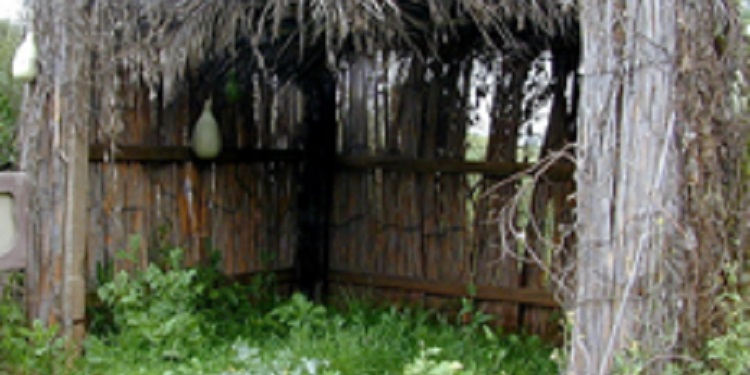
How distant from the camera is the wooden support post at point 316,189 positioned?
7113mm

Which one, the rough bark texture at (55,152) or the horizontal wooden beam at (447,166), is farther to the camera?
the horizontal wooden beam at (447,166)

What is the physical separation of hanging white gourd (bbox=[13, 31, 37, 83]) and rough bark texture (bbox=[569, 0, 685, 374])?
2.98 meters

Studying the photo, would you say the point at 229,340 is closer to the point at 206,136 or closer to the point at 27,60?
the point at 206,136

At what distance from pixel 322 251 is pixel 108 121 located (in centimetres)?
228

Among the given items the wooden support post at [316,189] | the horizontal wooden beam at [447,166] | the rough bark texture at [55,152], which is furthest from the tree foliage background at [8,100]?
the horizontal wooden beam at [447,166]

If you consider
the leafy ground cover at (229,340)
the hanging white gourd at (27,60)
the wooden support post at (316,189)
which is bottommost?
the leafy ground cover at (229,340)

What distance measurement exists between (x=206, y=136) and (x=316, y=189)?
128cm

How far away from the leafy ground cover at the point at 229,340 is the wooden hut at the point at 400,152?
0.89 ft

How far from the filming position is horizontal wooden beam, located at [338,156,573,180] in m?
6.02

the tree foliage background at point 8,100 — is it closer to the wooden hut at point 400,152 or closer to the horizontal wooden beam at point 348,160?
the horizontal wooden beam at point 348,160

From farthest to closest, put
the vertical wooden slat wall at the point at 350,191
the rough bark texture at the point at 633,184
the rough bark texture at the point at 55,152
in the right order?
the vertical wooden slat wall at the point at 350,191, the rough bark texture at the point at 55,152, the rough bark texture at the point at 633,184

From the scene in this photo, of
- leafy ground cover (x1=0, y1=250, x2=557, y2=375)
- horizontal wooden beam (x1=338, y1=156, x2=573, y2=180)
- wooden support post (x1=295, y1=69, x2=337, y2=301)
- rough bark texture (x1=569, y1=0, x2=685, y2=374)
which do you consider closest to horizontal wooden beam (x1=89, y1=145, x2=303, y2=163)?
wooden support post (x1=295, y1=69, x2=337, y2=301)

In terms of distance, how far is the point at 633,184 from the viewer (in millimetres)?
3523

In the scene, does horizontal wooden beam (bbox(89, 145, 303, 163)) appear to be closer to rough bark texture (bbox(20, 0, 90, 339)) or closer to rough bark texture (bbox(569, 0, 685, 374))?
rough bark texture (bbox(20, 0, 90, 339))
